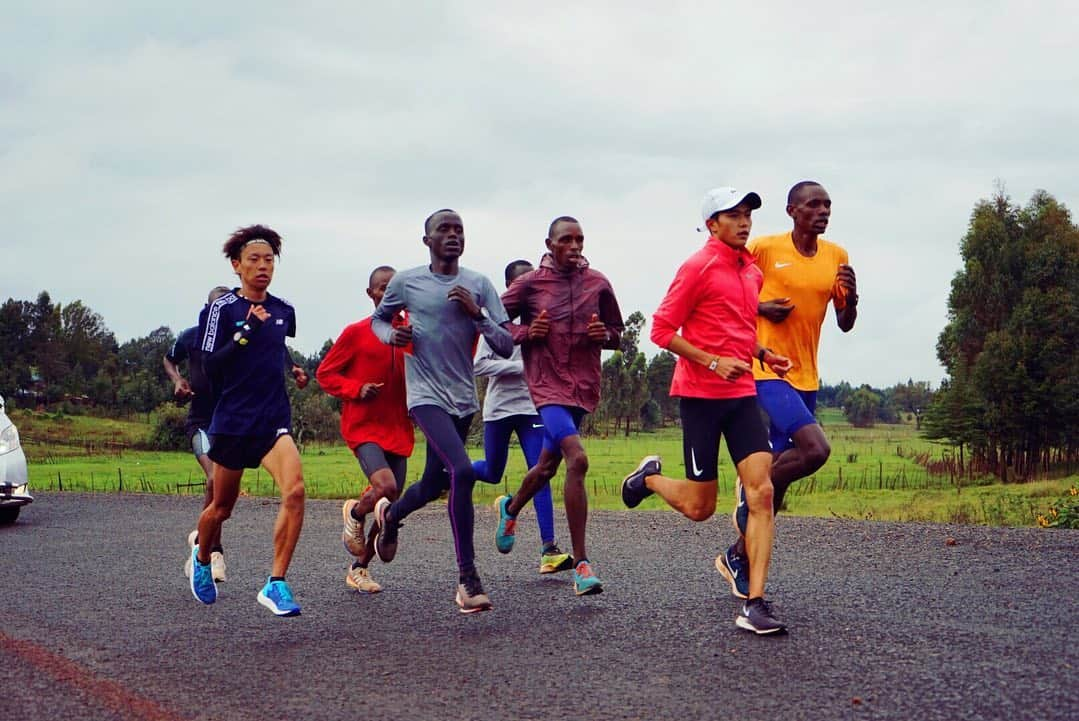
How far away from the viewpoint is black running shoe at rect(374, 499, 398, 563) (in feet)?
27.3

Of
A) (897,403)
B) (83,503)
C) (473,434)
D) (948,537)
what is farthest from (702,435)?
(897,403)

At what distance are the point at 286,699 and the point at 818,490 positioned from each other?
34.4m

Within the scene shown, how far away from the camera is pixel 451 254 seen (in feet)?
24.5

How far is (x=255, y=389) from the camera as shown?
697 cm

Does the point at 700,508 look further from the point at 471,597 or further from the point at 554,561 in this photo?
the point at 554,561

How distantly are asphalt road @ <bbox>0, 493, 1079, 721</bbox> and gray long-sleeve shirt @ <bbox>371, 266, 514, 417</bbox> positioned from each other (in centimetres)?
139

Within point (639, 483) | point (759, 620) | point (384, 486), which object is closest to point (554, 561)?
point (639, 483)

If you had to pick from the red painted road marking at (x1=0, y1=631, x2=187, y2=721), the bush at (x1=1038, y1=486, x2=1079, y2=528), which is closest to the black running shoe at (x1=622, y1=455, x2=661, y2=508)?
the red painted road marking at (x1=0, y1=631, x2=187, y2=721)

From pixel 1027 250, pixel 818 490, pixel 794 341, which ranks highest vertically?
pixel 1027 250

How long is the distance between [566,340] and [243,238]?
229 centimetres

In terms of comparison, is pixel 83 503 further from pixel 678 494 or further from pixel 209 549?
pixel 678 494

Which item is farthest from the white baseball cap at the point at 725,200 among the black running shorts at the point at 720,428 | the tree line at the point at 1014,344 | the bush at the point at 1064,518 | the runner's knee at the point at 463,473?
the tree line at the point at 1014,344

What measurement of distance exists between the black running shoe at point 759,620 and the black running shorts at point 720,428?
31.3 inches

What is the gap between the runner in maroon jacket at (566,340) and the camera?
26.3 feet
